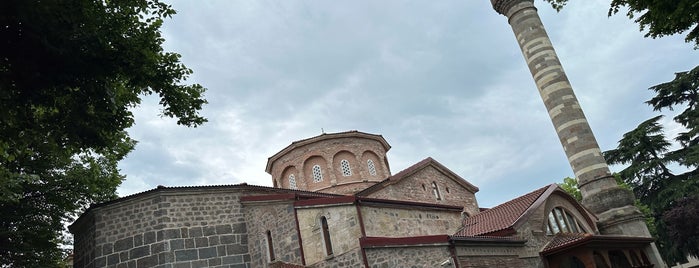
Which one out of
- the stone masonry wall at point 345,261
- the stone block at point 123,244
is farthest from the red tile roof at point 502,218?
the stone block at point 123,244

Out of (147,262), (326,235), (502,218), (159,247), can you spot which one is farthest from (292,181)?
(326,235)

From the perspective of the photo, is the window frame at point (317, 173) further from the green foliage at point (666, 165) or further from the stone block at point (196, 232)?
the green foliage at point (666, 165)

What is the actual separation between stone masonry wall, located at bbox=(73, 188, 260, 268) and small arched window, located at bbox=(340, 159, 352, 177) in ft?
33.5

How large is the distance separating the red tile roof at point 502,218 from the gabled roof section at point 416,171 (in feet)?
12.9

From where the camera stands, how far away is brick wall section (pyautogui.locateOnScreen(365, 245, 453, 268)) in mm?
10781

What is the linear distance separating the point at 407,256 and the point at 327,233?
7.39 ft

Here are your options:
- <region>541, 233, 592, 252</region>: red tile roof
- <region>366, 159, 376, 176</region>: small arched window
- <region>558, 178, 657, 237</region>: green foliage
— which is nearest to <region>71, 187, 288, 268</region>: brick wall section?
<region>541, 233, 592, 252</region>: red tile roof

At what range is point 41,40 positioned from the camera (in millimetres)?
6648

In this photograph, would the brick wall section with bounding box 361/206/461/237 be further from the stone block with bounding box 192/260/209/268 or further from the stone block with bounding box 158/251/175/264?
the stone block with bounding box 158/251/175/264

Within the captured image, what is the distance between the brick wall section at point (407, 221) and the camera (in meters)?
12.3

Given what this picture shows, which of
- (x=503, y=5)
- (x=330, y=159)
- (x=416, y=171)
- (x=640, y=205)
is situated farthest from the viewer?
(x=640, y=205)

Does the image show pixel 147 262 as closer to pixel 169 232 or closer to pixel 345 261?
pixel 169 232

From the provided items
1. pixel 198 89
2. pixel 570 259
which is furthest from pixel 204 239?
pixel 570 259

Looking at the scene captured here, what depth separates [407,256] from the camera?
11.0 m
